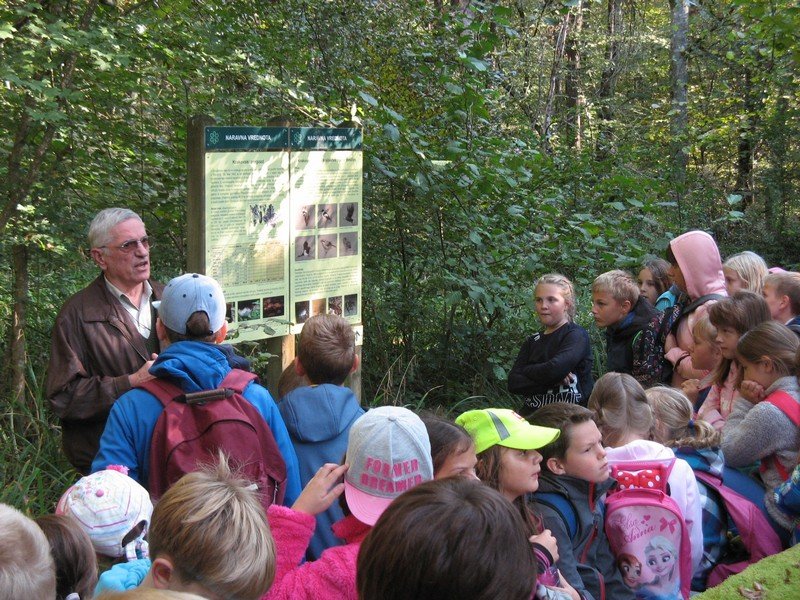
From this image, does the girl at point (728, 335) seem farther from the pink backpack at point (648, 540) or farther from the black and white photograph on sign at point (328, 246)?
the black and white photograph on sign at point (328, 246)

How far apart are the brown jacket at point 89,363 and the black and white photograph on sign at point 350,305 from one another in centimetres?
180

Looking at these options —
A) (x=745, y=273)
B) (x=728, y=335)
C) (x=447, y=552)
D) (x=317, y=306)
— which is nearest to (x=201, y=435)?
(x=447, y=552)

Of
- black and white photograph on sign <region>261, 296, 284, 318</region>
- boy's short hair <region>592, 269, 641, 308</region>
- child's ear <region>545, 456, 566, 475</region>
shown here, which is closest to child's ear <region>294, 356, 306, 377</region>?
child's ear <region>545, 456, 566, 475</region>

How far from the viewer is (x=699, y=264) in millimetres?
5562

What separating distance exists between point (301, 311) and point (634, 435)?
2222mm

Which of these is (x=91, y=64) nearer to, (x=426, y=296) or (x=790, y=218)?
(x=426, y=296)

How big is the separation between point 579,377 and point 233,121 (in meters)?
3.19

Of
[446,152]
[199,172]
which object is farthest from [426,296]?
[199,172]

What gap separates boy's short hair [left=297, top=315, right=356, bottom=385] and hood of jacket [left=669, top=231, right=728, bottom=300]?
3030mm

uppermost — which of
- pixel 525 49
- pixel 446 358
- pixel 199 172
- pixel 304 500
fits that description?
pixel 525 49

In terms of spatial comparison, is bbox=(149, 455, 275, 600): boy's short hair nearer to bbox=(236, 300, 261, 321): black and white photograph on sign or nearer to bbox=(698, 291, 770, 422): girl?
bbox=(236, 300, 261, 321): black and white photograph on sign

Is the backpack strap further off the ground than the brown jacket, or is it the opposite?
the brown jacket

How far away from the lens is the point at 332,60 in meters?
6.74

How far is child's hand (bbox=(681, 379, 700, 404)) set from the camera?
5.02m
